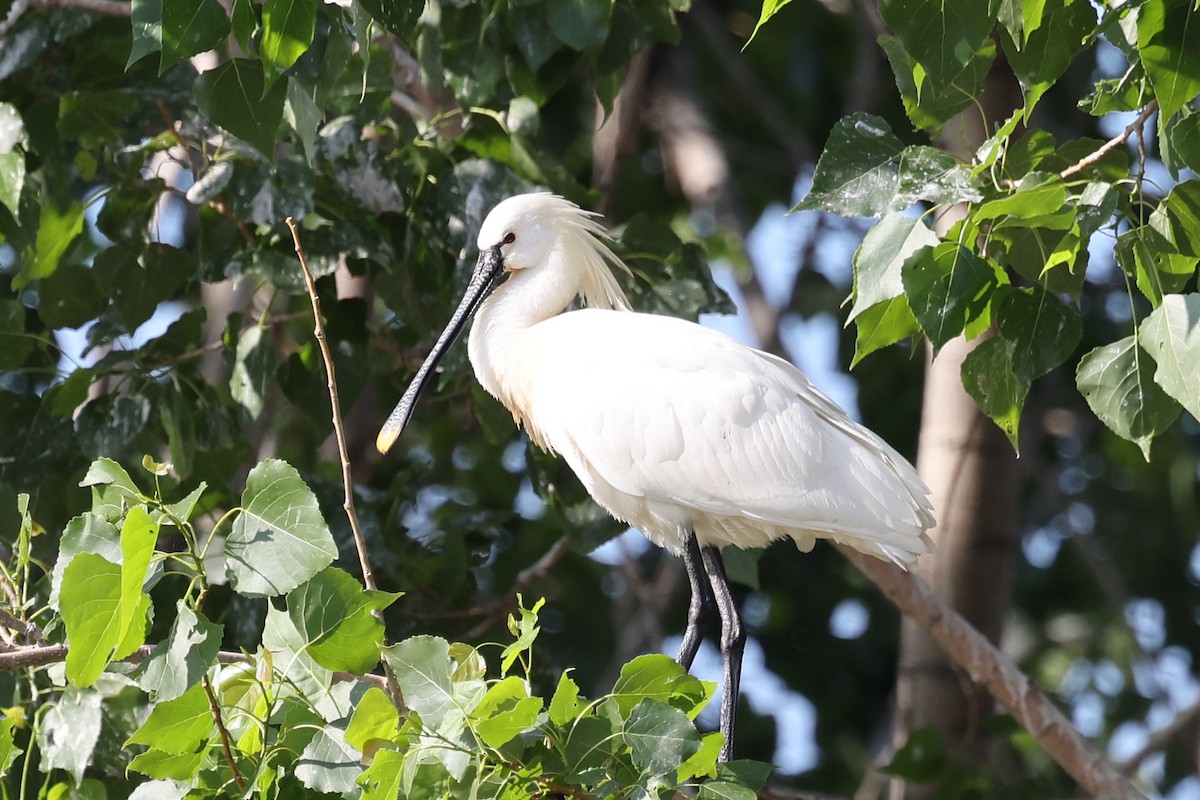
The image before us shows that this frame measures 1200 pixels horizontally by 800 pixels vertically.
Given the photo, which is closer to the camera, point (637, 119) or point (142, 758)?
point (142, 758)

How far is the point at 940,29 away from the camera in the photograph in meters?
2.47

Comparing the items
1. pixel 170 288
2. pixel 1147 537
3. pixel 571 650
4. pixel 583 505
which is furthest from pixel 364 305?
pixel 1147 537

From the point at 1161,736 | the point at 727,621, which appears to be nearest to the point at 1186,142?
the point at 727,621

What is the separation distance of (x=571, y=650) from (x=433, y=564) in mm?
3214

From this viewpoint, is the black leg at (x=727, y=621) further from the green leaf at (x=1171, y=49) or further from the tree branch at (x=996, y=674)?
the green leaf at (x=1171, y=49)

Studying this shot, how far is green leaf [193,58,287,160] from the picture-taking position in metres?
2.90

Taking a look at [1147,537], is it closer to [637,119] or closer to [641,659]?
[637,119]

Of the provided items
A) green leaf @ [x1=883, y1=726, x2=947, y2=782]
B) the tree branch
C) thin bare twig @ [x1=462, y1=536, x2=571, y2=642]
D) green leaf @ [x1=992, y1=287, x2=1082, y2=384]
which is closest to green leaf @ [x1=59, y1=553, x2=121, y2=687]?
green leaf @ [x1=992, y1=287, x2=1082, y2=384]

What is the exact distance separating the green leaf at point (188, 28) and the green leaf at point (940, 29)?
1059 mm

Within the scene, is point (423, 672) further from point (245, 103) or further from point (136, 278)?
point (136, 278)

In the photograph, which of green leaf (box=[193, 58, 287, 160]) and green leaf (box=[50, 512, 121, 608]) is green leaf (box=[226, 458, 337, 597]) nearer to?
green leaf (box=[50, 512, 121, 608])

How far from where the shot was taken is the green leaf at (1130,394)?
107 inches

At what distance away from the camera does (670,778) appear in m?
2.46

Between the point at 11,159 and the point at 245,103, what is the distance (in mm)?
926
